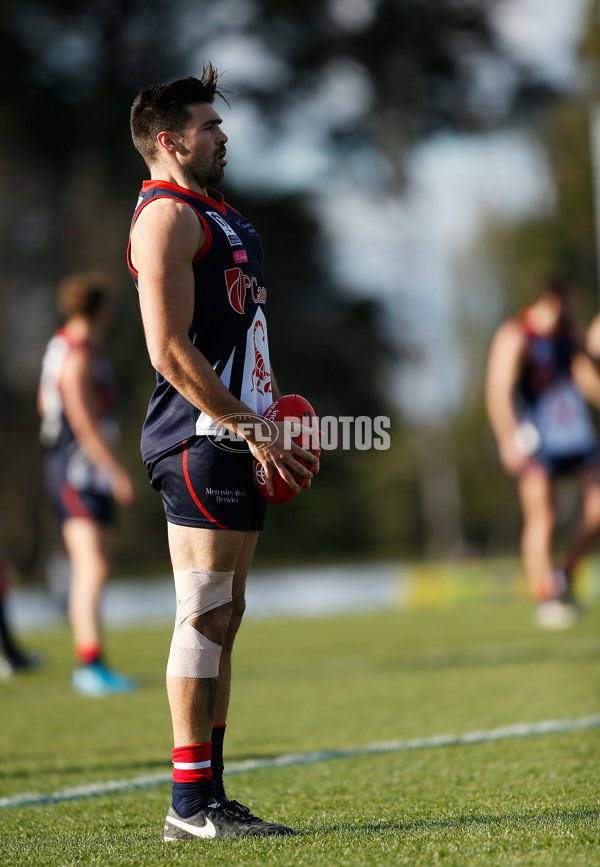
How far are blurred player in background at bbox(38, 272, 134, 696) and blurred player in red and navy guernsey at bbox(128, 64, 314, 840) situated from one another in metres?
3.26

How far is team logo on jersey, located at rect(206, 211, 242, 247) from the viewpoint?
10.1 feet

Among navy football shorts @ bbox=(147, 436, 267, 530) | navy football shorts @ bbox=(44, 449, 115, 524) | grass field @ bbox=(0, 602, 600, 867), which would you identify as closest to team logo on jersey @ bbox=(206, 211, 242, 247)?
navy football shorts @ bbox=(147, 436, 267, 530)

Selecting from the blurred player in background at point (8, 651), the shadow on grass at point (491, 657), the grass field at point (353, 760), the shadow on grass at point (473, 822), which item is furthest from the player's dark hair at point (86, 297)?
the shadow on grass at point (473, 822)

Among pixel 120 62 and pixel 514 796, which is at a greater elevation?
pixel 120 62

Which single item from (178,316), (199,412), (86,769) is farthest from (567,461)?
(178,316)

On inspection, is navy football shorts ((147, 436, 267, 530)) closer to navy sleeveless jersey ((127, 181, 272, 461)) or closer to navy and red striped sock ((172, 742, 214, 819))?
navy sleeveless jersey ((127, 181, 272, 461))

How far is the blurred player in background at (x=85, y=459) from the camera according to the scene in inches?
248

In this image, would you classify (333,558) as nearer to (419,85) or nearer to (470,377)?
(470,377)

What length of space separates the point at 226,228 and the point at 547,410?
5346mm

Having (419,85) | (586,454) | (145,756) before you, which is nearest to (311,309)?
(419,85)

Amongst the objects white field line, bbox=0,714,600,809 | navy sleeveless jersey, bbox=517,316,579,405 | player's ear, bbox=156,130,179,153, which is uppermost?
player's ear, bbox=156,130,179,153

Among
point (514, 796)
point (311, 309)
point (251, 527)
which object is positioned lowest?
point (311, 309)

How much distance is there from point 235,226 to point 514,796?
1850 mm

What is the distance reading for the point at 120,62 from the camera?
21656 millimetres
